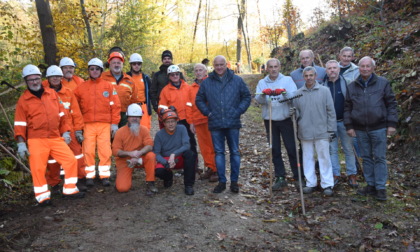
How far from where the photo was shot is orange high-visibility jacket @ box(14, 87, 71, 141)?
5.49 metres

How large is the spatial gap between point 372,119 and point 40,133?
5.51 metres

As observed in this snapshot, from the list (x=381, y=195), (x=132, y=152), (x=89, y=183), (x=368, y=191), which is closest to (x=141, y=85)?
(x=132, y=152)

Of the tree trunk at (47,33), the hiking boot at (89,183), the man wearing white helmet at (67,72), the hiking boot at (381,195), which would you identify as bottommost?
the hiking boot at (381,195)

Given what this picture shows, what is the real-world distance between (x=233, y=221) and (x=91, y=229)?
2.04m

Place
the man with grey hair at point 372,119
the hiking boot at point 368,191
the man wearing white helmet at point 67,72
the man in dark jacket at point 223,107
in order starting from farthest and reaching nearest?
the man wearing white helmet at point 67,72 → the man in dark jacket at point 223,107 → the hiking boot at point 368,191 → the man with grey hair at point 372,119

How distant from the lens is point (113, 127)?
6715 mm

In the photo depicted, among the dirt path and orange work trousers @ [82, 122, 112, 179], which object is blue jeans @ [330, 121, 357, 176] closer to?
the dirt path

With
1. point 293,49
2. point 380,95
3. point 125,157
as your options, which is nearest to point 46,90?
point 125,157

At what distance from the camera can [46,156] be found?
18.5 feet

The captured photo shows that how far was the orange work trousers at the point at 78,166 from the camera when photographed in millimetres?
6121

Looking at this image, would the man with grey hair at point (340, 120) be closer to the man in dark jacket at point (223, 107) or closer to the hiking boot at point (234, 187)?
the man in dark jacket at point (223, 107)

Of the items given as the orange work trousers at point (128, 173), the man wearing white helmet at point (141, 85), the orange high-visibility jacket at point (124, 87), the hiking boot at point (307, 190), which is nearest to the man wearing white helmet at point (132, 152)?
the orange work trousers at point (128, 173)

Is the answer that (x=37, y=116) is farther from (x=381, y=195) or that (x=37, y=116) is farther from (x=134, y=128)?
(x=381, y=195)

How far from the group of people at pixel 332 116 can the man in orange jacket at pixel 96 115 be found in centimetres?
298
